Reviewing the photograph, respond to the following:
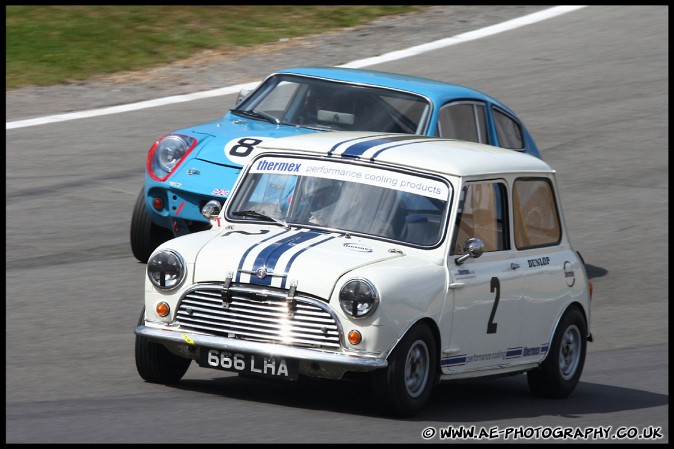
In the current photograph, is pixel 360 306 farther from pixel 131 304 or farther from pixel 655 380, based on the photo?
pixel 131 304

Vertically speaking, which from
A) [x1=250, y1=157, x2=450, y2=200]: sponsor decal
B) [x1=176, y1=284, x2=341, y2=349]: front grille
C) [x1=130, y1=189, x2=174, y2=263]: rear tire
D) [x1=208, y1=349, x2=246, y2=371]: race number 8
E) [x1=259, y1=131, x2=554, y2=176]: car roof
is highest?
[x1=259, y1=131, x2=554, y2=176]: car roof

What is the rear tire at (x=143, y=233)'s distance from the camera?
11422 millimetres

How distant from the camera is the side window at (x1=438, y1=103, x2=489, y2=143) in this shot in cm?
1162

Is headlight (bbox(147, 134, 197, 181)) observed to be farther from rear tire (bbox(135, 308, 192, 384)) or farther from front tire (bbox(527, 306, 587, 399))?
front tire (bbox(527, 306, 587, 399))

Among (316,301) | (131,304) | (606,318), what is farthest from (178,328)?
(606,318)

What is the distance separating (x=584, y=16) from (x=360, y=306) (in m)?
17.8

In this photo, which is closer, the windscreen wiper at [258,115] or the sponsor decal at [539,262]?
the sponsor decal at [539,262]

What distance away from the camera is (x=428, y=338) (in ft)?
24.4

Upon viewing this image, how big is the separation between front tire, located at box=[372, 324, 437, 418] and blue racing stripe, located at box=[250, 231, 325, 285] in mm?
762


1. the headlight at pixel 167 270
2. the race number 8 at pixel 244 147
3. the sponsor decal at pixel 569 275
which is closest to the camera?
the headlight at pixel 167 270

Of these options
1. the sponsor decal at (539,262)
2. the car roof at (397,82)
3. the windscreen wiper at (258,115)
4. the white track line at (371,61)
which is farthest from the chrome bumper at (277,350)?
the white track line at (371,61)

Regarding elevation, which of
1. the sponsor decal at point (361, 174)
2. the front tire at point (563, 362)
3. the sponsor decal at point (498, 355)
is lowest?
the front tire at point (563, 362)

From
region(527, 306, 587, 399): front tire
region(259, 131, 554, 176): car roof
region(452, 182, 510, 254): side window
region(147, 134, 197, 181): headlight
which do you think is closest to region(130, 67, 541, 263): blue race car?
region(147, 134, 197, 181): headlight

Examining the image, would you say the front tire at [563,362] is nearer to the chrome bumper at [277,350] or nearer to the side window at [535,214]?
the side window at [535,214]
